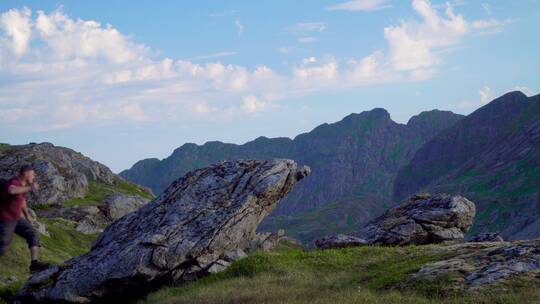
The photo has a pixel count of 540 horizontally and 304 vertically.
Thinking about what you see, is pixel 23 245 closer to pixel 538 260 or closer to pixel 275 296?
pixel 275 296

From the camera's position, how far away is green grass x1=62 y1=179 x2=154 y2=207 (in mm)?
100544

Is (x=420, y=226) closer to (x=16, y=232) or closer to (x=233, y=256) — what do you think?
(x=233, y=256)

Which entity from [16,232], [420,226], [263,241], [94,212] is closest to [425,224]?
[420,226]

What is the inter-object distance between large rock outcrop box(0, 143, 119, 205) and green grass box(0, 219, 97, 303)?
743 inches

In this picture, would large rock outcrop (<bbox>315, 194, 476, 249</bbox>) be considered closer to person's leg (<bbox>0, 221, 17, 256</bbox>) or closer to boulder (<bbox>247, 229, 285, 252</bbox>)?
boulder (<bbox>247, 229, 285, 252</bbox>)

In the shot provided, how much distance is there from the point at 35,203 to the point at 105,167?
56.2 meters

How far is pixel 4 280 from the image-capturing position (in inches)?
1431

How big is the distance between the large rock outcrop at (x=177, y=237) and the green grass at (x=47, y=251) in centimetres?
541

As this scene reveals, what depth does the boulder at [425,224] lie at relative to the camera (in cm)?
4066

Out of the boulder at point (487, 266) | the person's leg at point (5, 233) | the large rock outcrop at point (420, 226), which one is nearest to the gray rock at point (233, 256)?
the large rock outcrop at point (420, 226)

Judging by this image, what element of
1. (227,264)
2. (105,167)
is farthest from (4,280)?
(105,167)

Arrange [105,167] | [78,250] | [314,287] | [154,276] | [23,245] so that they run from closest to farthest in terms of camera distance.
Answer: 1. [314,287]
2. [154,276]
3. [23,245]
4. [78,250]
5. [105,167]

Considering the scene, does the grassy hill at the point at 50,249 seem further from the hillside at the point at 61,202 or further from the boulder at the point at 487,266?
the boulder at the point at 487,266

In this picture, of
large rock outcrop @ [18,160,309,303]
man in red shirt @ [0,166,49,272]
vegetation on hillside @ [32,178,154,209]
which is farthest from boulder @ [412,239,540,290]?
vegetation on hillside @ [32,178,154,209]
